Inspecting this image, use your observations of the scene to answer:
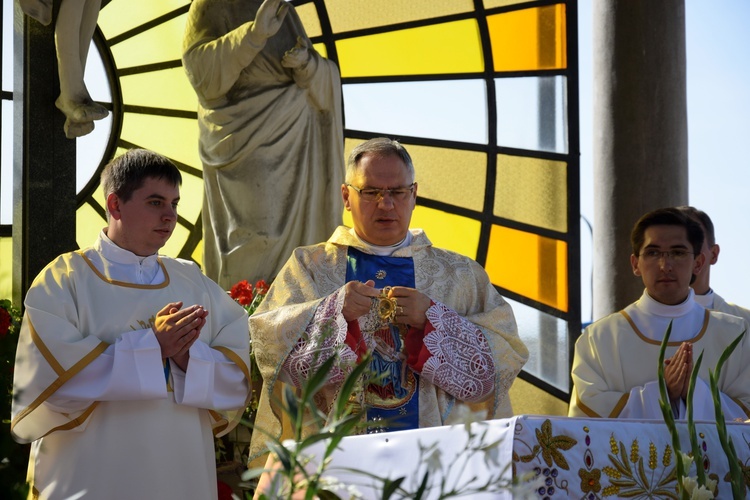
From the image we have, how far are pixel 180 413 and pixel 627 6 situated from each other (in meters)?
4.82

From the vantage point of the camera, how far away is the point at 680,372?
3025 mm

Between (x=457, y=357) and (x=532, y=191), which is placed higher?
(x=532, y=191)

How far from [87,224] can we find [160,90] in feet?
3.30

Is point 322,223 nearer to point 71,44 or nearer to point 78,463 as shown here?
point 71,44

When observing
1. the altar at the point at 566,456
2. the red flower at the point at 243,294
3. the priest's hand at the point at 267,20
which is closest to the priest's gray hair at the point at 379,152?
the altar at the point at 566,456

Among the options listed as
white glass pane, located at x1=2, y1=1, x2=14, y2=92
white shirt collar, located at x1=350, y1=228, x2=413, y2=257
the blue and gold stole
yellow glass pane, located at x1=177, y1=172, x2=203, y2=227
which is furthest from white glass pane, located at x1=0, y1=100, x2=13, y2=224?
the blue and gold stole

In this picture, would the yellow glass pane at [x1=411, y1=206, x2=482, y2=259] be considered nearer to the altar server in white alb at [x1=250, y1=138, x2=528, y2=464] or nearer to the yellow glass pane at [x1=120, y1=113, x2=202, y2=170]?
the yellow glass pane at [x1=120, y1=113, x2=202, y2=170]

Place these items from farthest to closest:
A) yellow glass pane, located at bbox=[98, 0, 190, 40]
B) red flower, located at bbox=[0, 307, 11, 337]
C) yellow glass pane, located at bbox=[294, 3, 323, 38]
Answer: yellow glass pane, located at bbox=[294, 3, 323, 38] → yellow glass pane, located at bbox=[98, 0, 190, 40] → red flower, located at bbox=[0, 307, 11, 337]

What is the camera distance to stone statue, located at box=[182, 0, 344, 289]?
6242mm

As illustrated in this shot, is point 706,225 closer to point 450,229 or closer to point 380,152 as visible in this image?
point 380,152

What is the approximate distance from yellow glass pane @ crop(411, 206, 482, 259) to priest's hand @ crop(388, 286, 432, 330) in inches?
190

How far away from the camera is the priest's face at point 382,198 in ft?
11.1

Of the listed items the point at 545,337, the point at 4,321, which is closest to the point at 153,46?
the point at 545,337

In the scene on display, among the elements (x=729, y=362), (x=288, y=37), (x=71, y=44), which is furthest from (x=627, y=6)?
(x=729, y=362)
